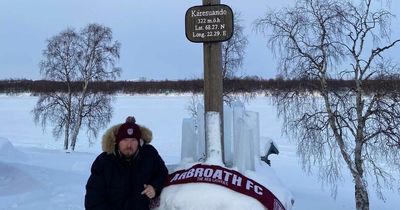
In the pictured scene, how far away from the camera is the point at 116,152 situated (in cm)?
320

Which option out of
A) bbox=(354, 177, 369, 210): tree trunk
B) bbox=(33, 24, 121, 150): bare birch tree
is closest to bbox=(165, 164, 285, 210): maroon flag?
bbox=(354, 177, 369, 210): tree trunk

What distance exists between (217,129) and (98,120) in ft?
78.3

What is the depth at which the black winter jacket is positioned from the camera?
313 cm

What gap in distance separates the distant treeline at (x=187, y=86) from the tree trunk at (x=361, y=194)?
2242mm

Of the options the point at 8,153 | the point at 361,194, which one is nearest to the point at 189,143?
the point at 361,194

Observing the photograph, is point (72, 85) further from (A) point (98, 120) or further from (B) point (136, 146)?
(B) point (136, 146)

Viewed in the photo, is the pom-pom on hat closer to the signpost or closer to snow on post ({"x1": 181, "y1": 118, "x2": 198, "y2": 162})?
the signpost

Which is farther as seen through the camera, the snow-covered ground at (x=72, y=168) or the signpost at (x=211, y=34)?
the snow-covered ground at (x=72, y=168)

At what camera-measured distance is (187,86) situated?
59.8 meters

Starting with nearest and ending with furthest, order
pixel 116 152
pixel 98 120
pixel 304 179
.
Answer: pixel 116 152, pixel 304 179, pixel 98 120

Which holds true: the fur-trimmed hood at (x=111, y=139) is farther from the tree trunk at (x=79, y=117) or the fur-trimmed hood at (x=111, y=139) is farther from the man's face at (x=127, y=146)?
the tree trunk at (x=79, y=117)

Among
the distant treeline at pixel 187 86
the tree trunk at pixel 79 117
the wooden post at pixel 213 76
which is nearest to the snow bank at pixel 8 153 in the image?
the distant treeline at pixel 187 86

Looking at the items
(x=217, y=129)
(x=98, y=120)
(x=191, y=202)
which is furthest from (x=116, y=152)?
(x=98, y=120)

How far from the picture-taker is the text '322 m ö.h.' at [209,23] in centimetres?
370
